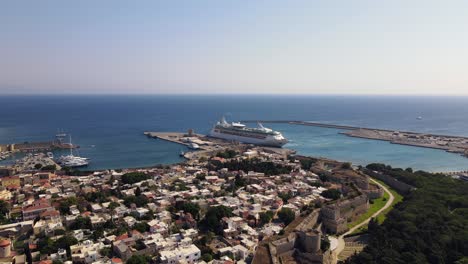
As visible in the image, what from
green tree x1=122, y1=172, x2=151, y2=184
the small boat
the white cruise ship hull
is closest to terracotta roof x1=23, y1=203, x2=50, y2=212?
green tree x1=122, y1=172, x2=151, y2=184

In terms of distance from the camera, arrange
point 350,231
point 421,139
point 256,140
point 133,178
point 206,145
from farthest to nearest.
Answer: point 421,139, point 256,140, point 206,145, point 133,178, point 350,231

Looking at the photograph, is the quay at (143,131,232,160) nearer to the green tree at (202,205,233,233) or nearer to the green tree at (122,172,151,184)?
the green tree at (122,172,151,184)

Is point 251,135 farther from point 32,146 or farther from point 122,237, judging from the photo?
point 122,237

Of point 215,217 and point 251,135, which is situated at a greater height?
point 251,135

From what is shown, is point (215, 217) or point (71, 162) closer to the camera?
point (215, 217)

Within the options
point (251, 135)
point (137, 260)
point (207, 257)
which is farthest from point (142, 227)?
point (251, 135)

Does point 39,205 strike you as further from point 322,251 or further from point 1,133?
point 1,133

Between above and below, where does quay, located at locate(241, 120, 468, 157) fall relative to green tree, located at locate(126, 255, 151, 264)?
above

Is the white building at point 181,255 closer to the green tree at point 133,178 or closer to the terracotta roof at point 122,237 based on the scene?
the terracotta roof at point 122,237

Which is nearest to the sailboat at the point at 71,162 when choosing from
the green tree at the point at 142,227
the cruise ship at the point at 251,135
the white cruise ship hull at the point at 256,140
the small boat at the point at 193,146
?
the small boat at the point at 193,146

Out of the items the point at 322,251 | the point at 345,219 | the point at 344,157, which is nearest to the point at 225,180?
the point at 345,219
